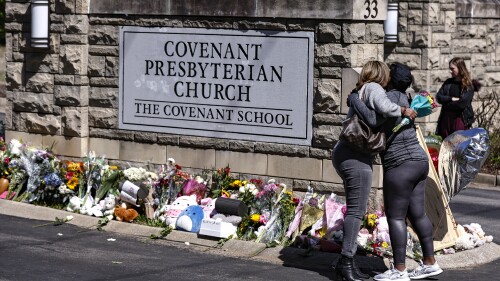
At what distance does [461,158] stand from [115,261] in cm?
318

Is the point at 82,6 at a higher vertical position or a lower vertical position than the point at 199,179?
higher

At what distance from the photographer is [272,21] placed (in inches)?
440

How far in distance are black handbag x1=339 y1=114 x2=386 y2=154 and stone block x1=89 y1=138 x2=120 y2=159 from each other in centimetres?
444

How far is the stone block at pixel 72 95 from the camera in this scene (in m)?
12.6

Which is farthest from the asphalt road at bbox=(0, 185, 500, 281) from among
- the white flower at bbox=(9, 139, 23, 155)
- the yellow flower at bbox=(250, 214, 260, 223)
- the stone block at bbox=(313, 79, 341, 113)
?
the stone block at bbox=(313, 79, 341, 113)

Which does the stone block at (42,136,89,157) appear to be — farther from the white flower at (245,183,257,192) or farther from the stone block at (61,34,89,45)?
the white flower at (245,183,257,192)

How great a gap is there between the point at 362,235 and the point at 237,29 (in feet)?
9.34

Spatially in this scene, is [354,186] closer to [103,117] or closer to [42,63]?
[103,117]

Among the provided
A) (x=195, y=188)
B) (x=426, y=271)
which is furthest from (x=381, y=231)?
(x=195, y=188)

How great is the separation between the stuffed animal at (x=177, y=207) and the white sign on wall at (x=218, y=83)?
0.95m

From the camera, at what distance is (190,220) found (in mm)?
10477

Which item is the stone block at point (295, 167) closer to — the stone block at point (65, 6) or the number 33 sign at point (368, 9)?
the number 33 sign at point (368, 9)

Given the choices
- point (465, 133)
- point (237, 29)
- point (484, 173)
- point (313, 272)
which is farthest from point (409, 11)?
point (313, 272)

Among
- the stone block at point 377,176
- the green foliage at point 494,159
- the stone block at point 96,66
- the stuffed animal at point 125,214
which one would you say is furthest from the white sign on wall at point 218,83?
the green foliage at point 494,159
